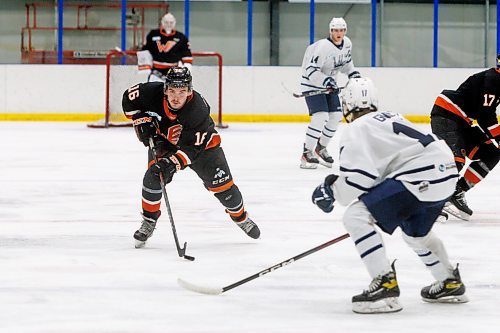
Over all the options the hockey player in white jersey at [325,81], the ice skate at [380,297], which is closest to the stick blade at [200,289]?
the ice skate at [380,297]

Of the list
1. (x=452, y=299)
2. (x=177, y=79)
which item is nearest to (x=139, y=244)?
(x=177, y=79)

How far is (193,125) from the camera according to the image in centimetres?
398

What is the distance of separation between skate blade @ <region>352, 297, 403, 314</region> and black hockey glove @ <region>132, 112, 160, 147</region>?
133 cm

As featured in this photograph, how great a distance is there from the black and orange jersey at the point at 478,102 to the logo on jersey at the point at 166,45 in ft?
18.4

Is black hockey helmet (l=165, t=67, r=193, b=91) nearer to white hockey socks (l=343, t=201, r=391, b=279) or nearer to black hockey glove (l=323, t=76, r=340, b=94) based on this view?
white hockey socks (l=343, t=201, r=391, b=279)

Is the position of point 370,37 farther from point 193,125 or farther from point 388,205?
point 388,205

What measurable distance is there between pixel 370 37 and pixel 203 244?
354 inches

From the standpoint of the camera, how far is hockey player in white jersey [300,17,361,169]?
7.38 metres

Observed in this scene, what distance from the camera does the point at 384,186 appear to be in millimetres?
2926

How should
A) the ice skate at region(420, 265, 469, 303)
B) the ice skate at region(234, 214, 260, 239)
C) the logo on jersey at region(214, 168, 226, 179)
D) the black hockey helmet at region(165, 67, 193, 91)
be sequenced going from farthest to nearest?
1. the ice skate at region(234, 214, 260, 239)
2. the logo on jersey at region(214, 168, 226, 179)
3. the black hockey helmet at region(165, 67, 193, 91)
4. the ice skate at region(420, 265, 469, 303)

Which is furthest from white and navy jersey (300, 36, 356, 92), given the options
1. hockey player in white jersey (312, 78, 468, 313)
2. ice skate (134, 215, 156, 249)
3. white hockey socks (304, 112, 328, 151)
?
hockey player in white jersey (312, 78, 468, 313)

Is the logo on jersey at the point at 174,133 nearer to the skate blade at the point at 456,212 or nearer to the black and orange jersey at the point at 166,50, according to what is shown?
the skate blade at the point at 456,212

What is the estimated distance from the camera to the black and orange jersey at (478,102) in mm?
4668

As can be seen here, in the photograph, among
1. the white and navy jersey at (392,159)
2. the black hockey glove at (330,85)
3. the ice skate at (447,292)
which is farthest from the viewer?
the black hockey glove at (330,85)
